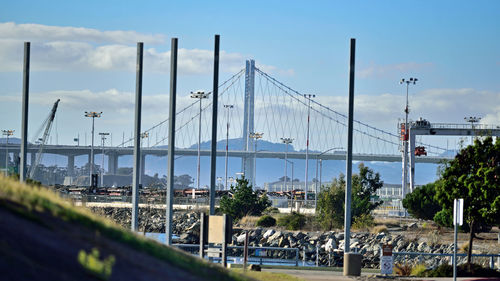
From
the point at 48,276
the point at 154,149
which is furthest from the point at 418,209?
the point at 154,149

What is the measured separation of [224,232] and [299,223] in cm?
5572

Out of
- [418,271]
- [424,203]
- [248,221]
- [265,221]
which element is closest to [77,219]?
[418,271]

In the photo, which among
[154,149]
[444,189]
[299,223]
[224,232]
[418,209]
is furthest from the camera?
[154,149]

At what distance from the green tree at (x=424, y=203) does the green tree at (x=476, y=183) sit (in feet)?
120

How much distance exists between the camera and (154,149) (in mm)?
198750

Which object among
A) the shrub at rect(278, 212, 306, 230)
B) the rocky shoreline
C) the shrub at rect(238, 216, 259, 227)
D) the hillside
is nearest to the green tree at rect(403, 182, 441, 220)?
the rocky shoreline

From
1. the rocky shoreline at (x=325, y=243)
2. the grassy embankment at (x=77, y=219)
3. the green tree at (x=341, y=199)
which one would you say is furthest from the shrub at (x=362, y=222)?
the grassy embankment at (x=77, y=219)

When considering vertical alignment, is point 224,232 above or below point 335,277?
above

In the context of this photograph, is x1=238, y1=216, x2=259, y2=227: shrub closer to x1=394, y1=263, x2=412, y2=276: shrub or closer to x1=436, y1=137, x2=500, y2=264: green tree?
x1=436, y1=137, x2=500, y2=264: green tree

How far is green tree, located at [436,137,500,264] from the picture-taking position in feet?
106

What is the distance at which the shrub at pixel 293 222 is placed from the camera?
248ft

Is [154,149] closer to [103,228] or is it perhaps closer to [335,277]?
[335,277]

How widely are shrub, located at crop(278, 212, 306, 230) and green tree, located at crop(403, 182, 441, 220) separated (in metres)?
9.70

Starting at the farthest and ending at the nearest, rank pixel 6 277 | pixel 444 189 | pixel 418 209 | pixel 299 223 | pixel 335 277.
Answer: pixel 299 223
pixel 418 209
pixel 444 189
pixel 335 277
pixel 6 277
